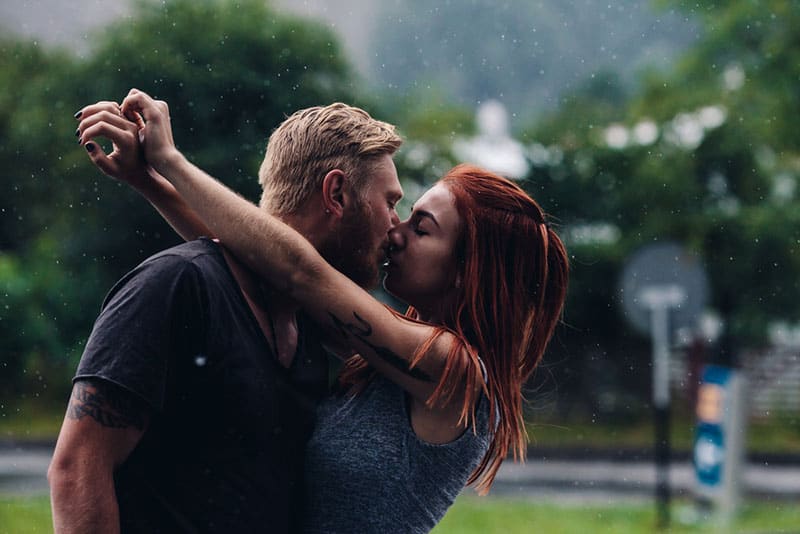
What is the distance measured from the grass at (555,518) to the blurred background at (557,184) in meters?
0.04

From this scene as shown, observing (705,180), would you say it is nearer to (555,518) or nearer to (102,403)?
(555,518)

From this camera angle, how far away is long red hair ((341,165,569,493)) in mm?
1371

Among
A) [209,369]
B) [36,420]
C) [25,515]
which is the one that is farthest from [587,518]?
[209,369]

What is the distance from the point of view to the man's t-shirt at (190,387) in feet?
3.45

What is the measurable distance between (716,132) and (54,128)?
291 inches

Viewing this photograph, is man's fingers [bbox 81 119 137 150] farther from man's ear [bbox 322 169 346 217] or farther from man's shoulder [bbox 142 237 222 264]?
man's ear [bbox 322 169 346 217]

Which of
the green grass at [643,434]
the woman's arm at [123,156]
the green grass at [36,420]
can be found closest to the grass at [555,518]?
the green grass at [36,420]

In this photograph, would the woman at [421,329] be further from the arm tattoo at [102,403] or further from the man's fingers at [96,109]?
the arm tattoo at [102,403]

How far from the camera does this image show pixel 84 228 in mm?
5695

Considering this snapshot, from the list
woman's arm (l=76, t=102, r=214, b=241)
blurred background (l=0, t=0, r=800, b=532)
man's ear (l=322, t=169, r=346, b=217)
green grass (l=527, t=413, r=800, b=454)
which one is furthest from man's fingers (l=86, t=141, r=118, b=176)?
green grass (l=527, t=413, r=800, b=454)

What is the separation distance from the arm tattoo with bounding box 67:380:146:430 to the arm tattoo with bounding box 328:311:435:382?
1.02 ft

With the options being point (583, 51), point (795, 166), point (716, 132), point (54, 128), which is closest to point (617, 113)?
point (716, 132)

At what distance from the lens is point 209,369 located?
111 cm

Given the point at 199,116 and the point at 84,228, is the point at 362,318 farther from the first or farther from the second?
the point at 84,228
